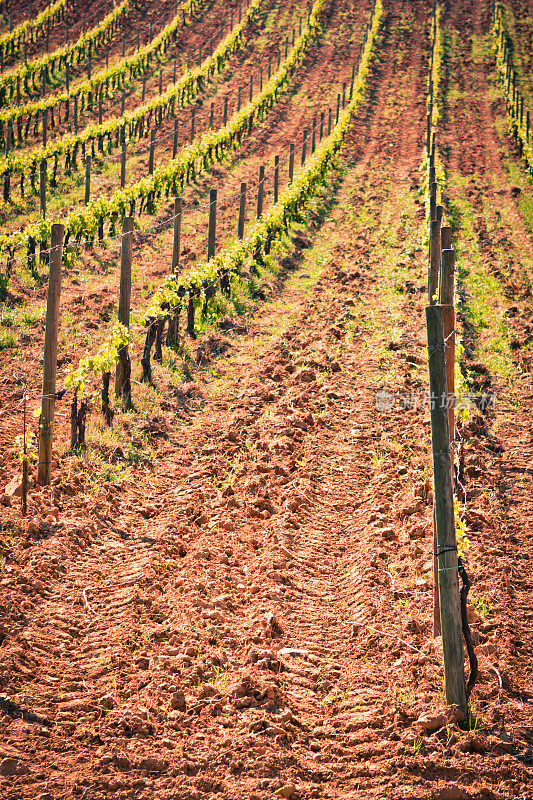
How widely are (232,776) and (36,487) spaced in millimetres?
4104

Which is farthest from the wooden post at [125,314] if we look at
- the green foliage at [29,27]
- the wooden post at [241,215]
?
the green foliage at [29,27]

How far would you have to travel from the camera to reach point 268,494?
7473 millimetres

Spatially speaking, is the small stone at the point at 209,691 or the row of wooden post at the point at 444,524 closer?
the row of wooden post at the point at 444,524

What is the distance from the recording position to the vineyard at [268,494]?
14.7 ft

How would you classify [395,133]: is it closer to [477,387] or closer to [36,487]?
[477,387]

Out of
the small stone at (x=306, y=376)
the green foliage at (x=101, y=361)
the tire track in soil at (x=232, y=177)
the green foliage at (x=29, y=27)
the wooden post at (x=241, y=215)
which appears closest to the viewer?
the green foliage at (x=101, y=361)

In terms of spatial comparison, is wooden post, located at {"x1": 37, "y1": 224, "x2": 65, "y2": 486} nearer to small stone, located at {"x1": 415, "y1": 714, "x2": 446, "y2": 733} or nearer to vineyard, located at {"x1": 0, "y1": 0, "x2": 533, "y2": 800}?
vineyard, located at {"x1": 0, "y1": 0, "x2": 533, "y2": 800}

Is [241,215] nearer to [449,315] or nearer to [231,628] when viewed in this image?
[449,315]

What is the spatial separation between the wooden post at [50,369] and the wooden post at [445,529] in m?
4.22

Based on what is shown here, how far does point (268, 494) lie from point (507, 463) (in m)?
2.78

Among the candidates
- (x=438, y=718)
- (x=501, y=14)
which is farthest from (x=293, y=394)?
(x=501, y=14)

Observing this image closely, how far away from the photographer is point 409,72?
33625mm

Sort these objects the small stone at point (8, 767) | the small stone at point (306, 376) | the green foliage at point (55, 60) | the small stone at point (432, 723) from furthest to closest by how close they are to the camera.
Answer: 1. the green foliage at point (55, 60)
2. the small stone at point (306, 376)
3. the small stone at point (432, 723)
4. the small stone at point (8, 767)

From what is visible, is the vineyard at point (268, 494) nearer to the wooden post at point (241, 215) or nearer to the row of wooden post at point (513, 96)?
the wooden post at point (241, 215)
